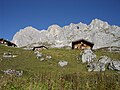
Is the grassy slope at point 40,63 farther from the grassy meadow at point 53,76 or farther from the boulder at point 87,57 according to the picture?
the boulder at point 87,57

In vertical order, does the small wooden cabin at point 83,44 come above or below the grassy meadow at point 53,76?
→ above

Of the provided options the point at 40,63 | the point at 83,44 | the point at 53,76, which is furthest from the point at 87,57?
the point at 53,76

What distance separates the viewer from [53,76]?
14.7m

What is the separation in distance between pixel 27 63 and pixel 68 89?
1743 inches

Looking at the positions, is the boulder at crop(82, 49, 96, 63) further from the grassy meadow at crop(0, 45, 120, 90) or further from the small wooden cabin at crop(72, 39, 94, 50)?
the small wooden cabin at crop(72, 39, 94, 50)

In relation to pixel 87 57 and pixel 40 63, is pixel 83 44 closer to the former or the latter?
pixel 87 57

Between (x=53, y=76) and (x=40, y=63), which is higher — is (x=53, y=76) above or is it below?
below

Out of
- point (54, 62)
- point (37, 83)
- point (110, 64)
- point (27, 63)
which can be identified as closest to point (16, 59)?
point (27, 63)

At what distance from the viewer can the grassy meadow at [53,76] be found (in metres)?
11.2

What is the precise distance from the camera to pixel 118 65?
5288cm

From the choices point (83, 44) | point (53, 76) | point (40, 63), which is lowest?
point (53, 76)

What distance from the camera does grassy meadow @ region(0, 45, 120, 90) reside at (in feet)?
36.7

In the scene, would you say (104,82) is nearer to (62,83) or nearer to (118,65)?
(62,83)

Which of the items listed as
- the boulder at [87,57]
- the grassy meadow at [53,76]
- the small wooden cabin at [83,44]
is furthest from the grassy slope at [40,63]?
the small wooden cabin at [83,44]
